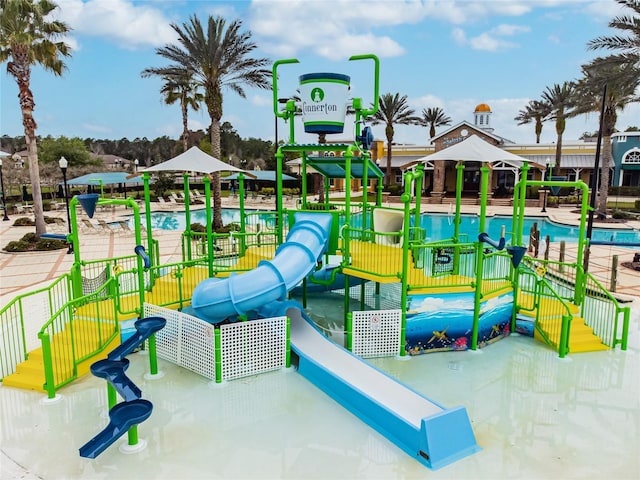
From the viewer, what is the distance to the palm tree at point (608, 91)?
77.2ft

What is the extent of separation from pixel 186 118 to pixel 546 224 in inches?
1093

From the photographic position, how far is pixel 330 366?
919cm

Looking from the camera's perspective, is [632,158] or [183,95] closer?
[183,95]

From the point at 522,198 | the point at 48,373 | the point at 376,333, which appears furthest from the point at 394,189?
the point at 48,373

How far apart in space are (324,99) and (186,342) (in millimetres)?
6768

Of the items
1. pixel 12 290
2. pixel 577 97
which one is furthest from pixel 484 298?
pixel 577 97

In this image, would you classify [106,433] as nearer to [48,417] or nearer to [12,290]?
[48,417]

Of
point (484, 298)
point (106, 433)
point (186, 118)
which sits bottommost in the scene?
point (106, 433)

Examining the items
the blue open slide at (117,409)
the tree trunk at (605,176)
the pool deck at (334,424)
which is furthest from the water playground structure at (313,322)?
the tree trunk at (605,176)

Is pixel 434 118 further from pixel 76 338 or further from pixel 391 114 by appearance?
pixel 76 338

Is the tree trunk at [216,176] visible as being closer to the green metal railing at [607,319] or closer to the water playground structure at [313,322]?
the water playground structure at [313,322]

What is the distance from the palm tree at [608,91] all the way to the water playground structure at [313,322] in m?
11.5

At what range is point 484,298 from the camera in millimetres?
10883

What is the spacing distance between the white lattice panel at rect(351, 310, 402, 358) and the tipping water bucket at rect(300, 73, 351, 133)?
194 inches
